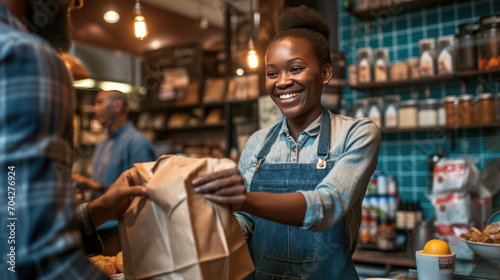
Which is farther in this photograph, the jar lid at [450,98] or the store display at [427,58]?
the store display at [427,58]

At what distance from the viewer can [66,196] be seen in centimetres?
72

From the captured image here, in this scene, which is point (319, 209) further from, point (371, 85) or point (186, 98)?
point (186, 98)

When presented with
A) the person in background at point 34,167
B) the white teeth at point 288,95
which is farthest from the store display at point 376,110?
the person in background at point 34,167

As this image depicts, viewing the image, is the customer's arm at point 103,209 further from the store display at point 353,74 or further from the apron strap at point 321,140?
the store display at point 353,74

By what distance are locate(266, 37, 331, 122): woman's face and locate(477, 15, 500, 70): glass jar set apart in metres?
2.21

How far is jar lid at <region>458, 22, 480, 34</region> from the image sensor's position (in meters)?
3.20

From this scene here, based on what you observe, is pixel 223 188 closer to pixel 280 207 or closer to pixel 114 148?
pixel 280 207

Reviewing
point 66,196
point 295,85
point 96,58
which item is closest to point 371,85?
point 295,85

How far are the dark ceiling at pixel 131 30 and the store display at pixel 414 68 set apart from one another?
115 inches

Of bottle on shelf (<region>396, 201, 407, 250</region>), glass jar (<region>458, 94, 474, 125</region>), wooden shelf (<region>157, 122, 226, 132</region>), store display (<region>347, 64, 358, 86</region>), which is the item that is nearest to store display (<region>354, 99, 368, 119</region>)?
store display (<region>347, 64, 358, 86</region>)

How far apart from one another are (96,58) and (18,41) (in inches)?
242

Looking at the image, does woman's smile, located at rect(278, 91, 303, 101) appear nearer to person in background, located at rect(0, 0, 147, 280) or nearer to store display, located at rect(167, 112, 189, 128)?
person in background, located at rect(0, 0, 147, 280)

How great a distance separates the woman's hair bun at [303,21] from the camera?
1603 millimetres

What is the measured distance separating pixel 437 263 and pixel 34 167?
1183mm
